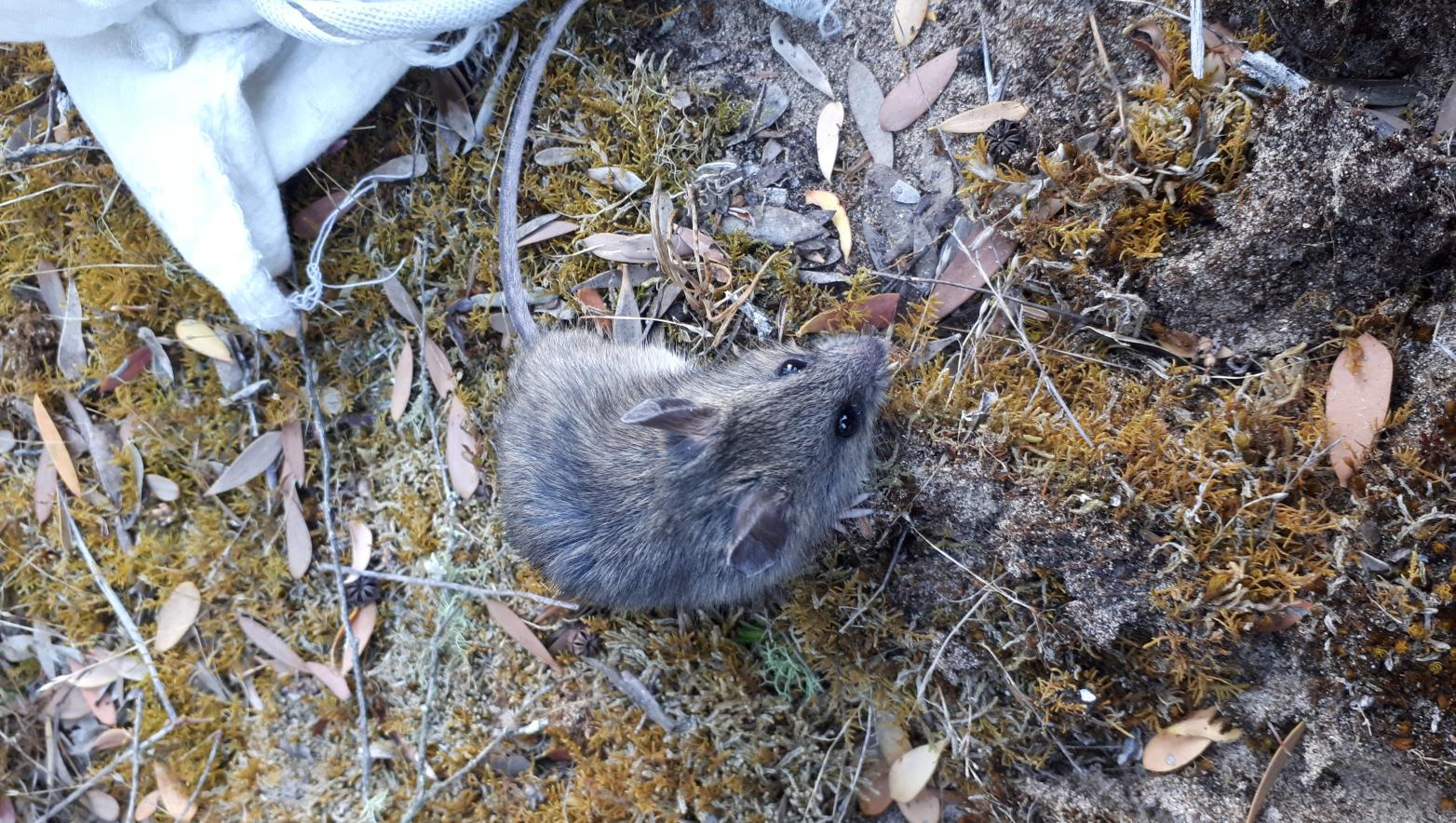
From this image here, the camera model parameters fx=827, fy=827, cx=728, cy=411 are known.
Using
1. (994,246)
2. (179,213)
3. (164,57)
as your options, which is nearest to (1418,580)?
(994,246)

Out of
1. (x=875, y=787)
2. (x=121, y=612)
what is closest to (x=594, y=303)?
(x=875, y=787)

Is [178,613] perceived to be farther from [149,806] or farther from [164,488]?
[149,806]

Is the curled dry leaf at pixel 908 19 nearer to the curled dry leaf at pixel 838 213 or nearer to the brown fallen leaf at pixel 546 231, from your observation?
the curled dry leaf at pixel 838 213

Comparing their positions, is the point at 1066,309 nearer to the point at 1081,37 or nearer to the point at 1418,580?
the point at 1081,37

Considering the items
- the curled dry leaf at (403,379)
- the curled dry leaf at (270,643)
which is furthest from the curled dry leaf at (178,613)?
the curled dry leaf at (403,379)

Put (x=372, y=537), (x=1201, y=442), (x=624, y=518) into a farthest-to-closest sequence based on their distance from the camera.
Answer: (x=372, y=537) → (x=624, y=518) → (x=1201, y=442)
